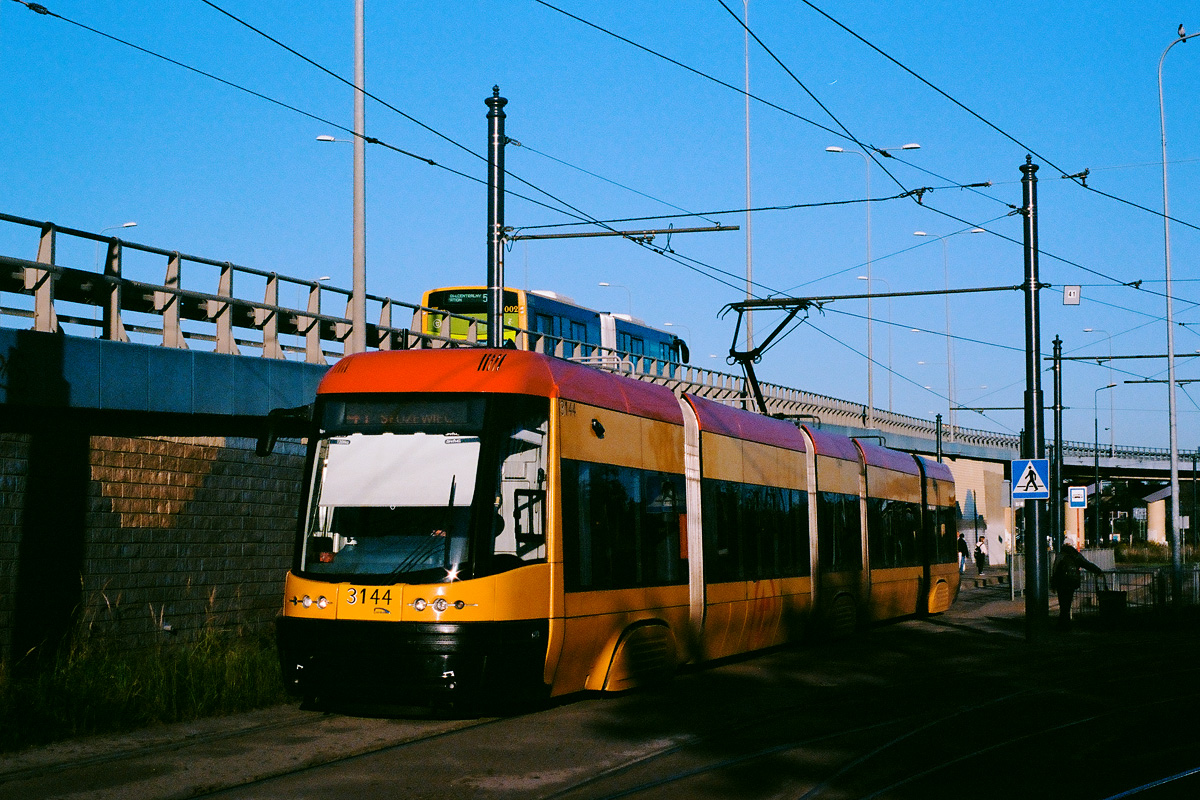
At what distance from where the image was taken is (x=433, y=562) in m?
10.9

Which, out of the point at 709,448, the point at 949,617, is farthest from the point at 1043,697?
the point at 949,617

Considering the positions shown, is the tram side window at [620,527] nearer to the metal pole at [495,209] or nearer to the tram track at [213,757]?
the tram track at [213,757]

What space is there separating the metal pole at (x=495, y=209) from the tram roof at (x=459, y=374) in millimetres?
7732

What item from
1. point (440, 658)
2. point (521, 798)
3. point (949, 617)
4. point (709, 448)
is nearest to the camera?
point (521, 798)

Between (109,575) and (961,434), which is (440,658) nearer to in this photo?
(109,575)

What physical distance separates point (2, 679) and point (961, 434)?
2709 inches

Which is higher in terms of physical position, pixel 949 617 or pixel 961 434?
pixel 961 434

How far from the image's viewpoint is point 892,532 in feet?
74.8

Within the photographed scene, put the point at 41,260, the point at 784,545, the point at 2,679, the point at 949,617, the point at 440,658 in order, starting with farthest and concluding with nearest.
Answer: the point at 949,617 → the point at 784,545 → the point at 41,260 → the point at 2,679 → the point at 440,658

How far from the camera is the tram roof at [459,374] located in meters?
11.6

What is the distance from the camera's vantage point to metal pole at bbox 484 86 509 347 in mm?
20109

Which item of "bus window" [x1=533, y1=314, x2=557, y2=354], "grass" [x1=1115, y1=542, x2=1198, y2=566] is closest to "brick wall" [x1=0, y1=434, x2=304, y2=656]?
"bus window" [x1=533, y1=314, x2=557, y2=354]

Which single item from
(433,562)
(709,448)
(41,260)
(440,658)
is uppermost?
(41,260)

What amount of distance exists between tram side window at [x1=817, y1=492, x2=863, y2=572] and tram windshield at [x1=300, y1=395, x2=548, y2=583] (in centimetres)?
834
